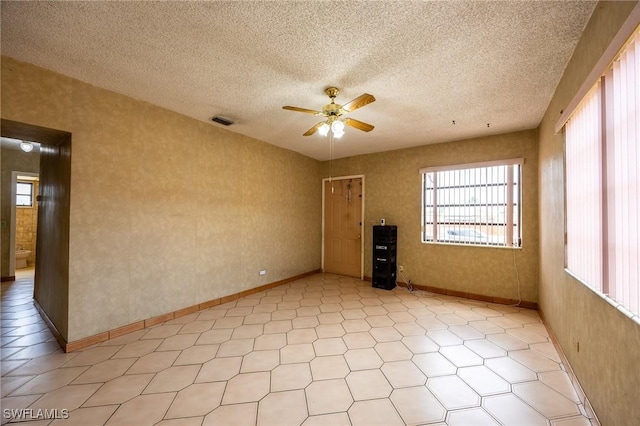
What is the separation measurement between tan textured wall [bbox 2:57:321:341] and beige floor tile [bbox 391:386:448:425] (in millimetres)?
2827

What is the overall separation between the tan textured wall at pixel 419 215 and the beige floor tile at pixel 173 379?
12.1ft

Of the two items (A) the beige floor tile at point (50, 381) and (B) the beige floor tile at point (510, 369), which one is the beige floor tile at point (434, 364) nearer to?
(B) the beige floor tile at point (510, 369)

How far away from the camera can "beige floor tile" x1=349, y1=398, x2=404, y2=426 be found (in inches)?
60.6

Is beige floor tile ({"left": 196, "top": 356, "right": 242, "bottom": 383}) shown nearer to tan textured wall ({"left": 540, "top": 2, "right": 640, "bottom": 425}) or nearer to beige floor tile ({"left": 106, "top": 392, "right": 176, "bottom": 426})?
beige floor tile ({"left": 106, "top": 392, "right": 176, "bottom": 426})

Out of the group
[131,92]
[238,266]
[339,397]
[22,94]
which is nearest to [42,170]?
[22,94]

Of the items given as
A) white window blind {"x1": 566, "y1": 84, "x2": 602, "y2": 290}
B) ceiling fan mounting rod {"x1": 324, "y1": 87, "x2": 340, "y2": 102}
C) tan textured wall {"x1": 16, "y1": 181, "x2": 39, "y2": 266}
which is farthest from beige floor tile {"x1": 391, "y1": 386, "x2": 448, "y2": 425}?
tan textured wall {"x1": 16, "y1": 181, "x2": 39, "y2": 266}

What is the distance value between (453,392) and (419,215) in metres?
3.04

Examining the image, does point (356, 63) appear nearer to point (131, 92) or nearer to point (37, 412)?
point (131, 92)

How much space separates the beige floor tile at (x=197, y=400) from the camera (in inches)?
63.6

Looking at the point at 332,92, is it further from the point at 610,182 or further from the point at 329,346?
the point at 329,346

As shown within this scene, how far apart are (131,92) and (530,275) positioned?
18.8 feet

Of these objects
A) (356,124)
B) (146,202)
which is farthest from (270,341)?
(356,124)

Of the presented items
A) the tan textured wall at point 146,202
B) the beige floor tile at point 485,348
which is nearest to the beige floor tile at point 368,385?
the beige floor tile at point 485,348

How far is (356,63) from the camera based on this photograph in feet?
6.79
